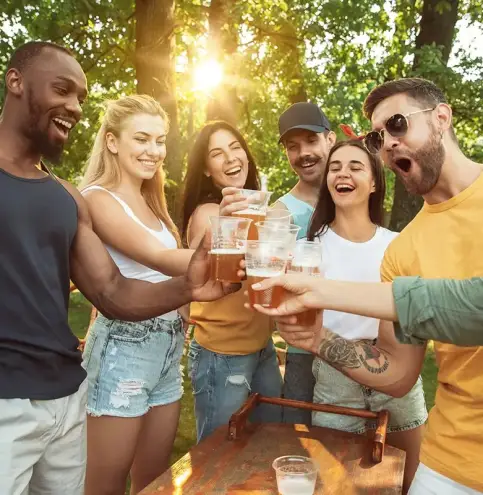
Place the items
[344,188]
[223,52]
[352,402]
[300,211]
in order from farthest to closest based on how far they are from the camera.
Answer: [223,52] → [300,211] → [344,188] → [352,402]

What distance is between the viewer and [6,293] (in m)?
2.38

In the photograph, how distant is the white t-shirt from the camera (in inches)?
133

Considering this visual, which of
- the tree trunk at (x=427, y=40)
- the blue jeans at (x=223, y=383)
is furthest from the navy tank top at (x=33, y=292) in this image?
the tree trunk at (x=427, y=40)

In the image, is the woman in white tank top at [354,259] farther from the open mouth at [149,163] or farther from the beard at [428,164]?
the open mouth at [149,163]

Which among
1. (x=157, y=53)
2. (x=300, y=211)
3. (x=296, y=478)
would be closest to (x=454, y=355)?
(x=296, y=478)

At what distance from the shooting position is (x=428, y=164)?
2684mm

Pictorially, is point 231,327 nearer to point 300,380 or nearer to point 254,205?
point 300,380

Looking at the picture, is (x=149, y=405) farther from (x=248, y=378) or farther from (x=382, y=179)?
(x=382, y=179)

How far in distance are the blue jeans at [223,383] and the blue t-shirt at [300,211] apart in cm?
86

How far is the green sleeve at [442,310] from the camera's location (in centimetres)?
194

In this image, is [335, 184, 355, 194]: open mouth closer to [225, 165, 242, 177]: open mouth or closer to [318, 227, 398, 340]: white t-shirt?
[318, 227, 398, 340]: white t-shirt

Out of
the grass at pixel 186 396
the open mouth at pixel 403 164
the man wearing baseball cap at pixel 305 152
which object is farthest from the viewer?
the grass at pixel 186 396

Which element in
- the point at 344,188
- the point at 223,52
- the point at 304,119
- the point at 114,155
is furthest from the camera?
the point at 223,52

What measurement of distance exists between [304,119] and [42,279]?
103 inches
